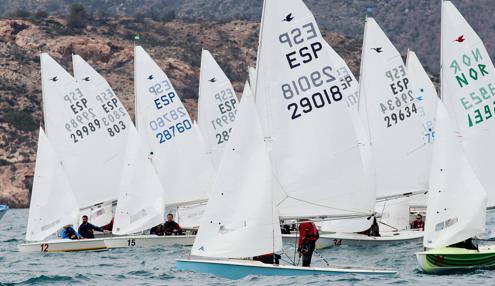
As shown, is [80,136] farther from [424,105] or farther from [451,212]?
[451,212]

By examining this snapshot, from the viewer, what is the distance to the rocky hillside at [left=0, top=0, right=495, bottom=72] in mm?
142000

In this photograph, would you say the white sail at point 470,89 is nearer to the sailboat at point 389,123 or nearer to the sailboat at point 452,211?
the sailboat at point 452,211

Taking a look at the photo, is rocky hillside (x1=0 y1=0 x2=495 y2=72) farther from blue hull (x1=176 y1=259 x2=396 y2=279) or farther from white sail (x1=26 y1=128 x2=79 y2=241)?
blue hull (x1=176 y1=259 x2=396 y2=279)

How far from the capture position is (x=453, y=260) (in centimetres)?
2389

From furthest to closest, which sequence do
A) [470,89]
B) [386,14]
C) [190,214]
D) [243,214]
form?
[386,14]
[190,214]
[470,89]
[243,214]

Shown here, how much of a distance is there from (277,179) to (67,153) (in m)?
13.9

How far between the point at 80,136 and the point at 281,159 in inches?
552

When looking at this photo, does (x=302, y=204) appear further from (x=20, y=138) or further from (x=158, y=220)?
(x=20, y=138)

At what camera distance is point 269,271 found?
2281 cm

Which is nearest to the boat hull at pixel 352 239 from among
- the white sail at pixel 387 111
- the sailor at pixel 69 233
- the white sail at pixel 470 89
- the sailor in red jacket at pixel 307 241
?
Result: the white sail at pixel 387 111

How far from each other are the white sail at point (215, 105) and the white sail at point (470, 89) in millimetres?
11522

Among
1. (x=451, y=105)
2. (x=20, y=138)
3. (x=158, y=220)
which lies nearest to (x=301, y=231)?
(x=451, y=105)

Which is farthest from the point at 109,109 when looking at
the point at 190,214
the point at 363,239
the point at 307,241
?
the point at 307,241

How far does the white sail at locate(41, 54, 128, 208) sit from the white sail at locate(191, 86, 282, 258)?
1436 cm
